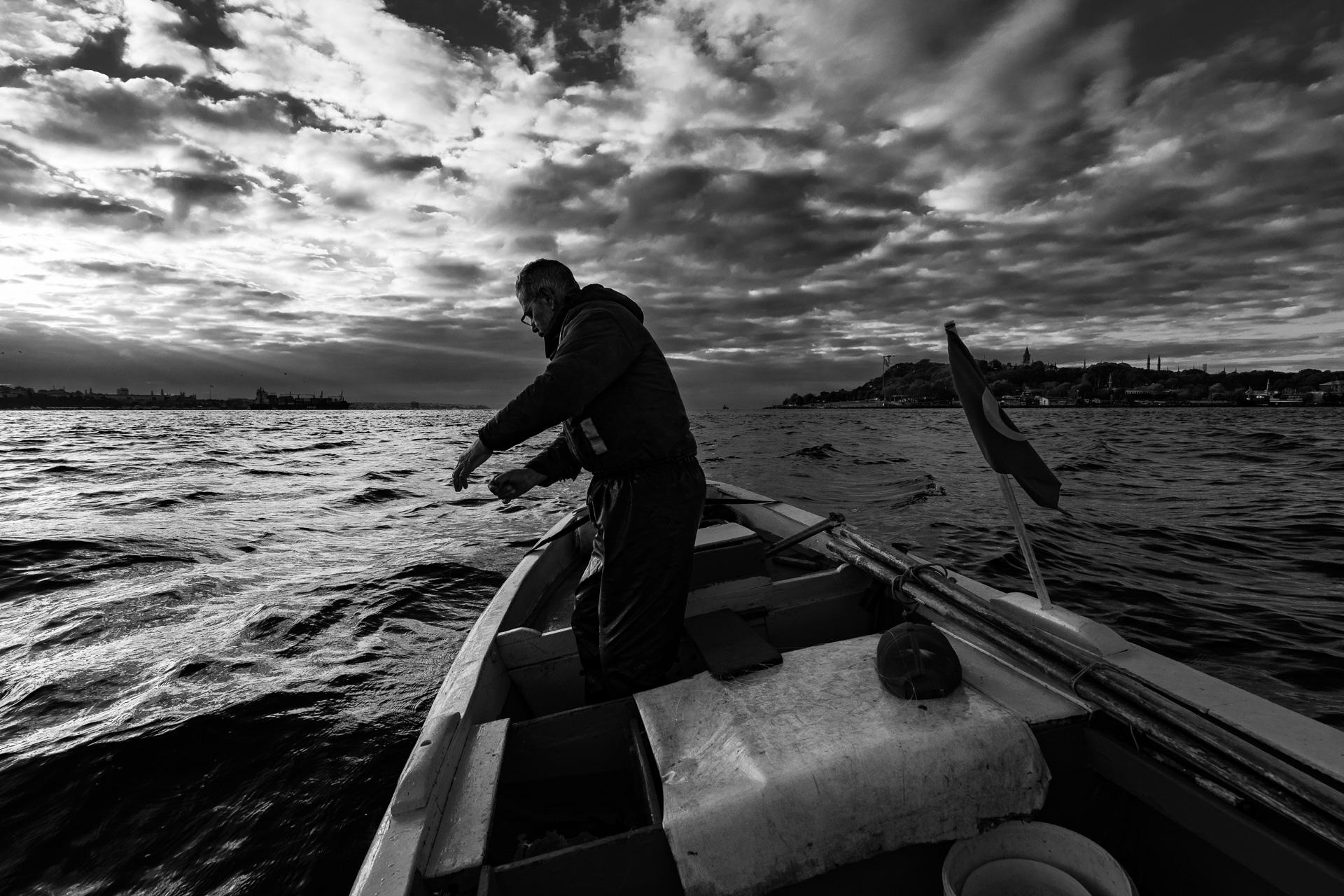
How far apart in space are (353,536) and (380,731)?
7.85 metres

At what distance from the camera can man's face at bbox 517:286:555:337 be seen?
10.9 feet

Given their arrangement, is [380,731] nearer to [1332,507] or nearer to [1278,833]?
[1278,833]

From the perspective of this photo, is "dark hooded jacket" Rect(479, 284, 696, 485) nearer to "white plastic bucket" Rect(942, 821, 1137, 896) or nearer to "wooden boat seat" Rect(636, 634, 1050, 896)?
"wooden boat seat" Rect(636, 634, 1050, 896)

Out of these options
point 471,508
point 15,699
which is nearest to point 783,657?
point 15,699

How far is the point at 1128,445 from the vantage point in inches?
1195

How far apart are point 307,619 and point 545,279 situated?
571cm

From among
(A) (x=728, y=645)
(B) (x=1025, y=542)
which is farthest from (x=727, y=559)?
(B) (x=1025, y=542)

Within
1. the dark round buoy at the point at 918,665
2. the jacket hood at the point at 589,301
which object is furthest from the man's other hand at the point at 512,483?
the dark round buoy at the point at 918,665

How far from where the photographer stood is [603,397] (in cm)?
301

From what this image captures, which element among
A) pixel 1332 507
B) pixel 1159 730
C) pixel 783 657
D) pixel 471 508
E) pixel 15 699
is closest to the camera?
pixel 1159 730

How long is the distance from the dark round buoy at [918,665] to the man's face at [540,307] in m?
2.41

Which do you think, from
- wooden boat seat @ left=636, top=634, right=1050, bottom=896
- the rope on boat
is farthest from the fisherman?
the rope on boat

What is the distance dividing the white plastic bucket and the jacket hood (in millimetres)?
2663

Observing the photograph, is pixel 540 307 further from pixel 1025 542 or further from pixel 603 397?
pixel 1025 542
